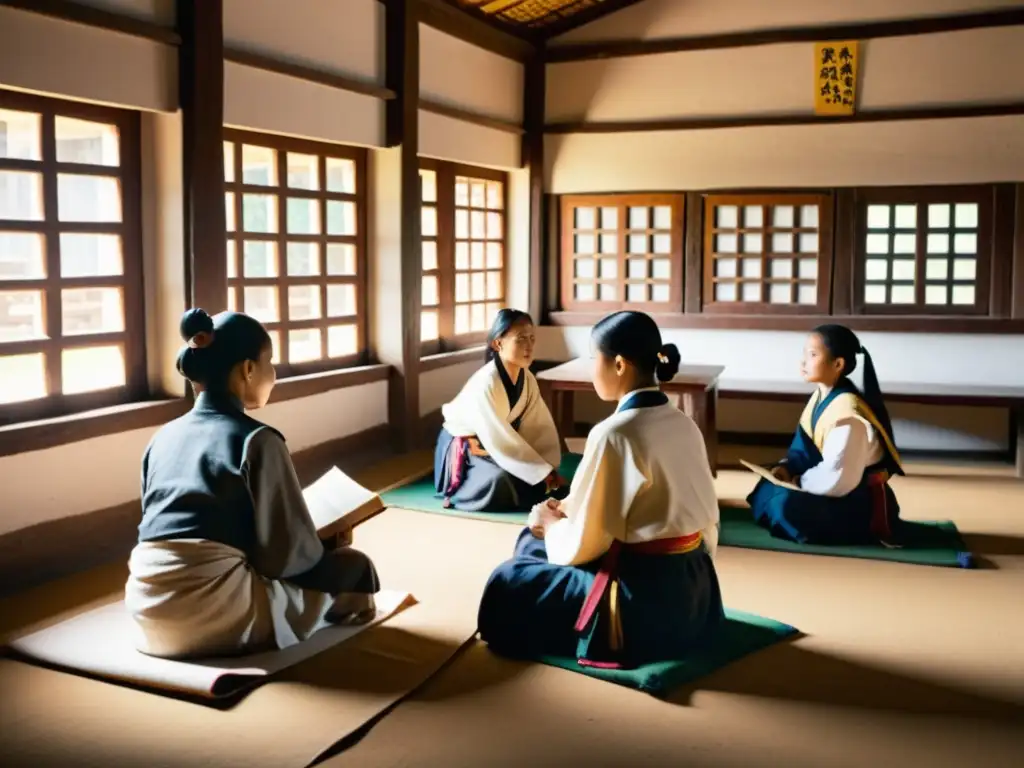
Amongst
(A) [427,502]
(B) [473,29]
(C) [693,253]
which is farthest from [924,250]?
(A) [427,502]

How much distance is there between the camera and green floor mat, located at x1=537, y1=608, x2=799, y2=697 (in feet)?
10.1

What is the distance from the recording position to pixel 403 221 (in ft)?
21.1

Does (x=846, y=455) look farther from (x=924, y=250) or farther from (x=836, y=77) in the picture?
(x=836, y=77)

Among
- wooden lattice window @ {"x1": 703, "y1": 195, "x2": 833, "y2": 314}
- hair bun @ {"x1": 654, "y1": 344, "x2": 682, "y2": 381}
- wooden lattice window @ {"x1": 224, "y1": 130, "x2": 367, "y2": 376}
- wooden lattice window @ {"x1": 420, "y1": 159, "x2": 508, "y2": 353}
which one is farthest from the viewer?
wooden lattice window @ {"x1": 703, "y1": 195, "x2": 833, "y2": 314}

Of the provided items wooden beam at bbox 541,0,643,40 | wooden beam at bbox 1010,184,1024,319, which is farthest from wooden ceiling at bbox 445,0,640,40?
wooden beam at bbox 1010,184,1024,319

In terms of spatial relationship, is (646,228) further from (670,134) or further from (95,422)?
(95,422)

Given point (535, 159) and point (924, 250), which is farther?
point (535, 159)

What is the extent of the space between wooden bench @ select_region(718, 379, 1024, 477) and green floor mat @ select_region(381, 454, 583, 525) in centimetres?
147

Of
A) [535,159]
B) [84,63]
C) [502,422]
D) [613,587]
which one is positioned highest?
[535,159]

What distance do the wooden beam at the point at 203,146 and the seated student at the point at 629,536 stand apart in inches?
91.0

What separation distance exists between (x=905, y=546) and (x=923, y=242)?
308 cm

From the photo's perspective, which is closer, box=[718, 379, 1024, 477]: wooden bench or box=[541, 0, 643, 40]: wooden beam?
box=[718, 379, 1024, 477]: wooden bench

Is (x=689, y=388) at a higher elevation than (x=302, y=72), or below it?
below

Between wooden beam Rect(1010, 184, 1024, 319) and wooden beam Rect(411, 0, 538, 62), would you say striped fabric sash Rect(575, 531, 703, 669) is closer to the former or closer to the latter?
wooden beam Rect(411, 0, 538, 62)
